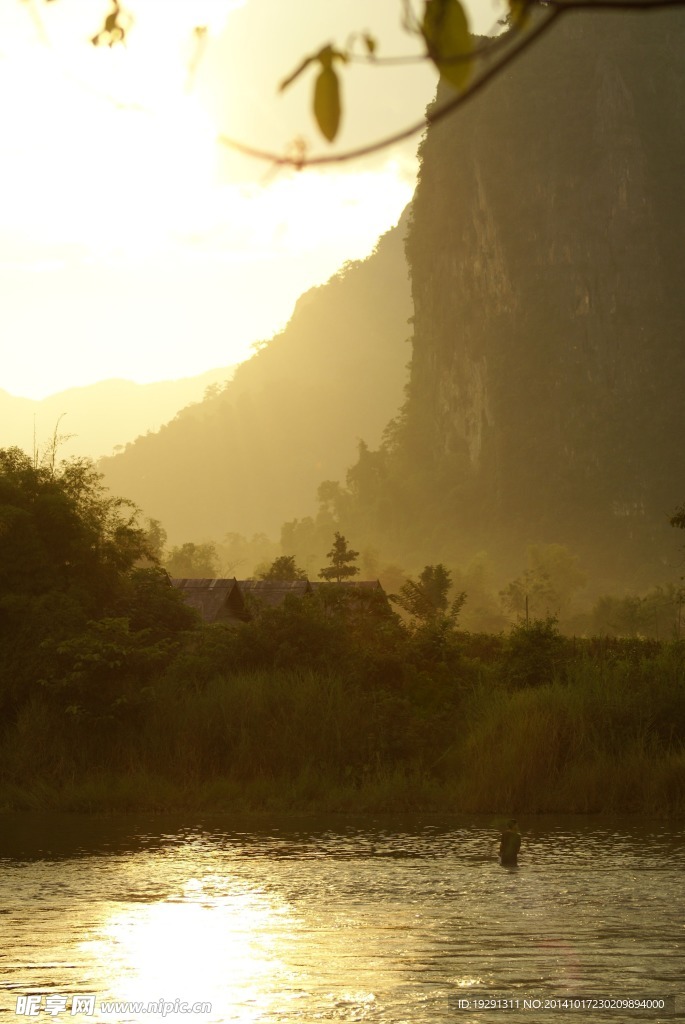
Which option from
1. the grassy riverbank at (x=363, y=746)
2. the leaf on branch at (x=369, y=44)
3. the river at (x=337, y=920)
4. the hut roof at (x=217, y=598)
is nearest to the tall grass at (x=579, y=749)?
the grassy riverbank at (x=363, y=746)

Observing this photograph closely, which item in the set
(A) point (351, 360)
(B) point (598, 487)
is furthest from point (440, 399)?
(A) point (351, 360)

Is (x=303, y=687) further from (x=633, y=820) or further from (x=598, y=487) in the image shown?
(x=598, y=487)

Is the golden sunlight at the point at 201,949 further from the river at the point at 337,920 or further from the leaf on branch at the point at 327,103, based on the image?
the leaf on branch at the point at 327,103

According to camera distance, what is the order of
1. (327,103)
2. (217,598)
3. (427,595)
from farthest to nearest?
(427,595) < (217,598) < (327,103)

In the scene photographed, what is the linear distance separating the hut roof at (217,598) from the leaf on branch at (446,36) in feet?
97.2

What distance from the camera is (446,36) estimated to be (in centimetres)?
171

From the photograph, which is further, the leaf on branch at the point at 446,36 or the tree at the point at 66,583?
the tree at the point at 66,583

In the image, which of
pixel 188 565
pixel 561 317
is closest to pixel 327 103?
pixel 188 565

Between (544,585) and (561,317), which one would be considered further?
(561,317)

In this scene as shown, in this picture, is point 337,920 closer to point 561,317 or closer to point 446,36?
point 446,36

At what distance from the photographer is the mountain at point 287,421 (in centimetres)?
16288

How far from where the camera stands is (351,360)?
182250mm

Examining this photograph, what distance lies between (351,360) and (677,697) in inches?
6600

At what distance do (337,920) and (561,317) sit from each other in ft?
351
